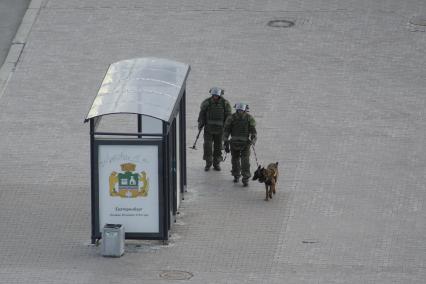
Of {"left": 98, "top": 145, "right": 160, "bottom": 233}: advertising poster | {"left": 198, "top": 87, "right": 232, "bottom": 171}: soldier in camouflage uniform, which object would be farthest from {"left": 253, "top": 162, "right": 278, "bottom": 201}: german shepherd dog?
{"left": 98, "top": 145, "right": 160, "bottom": 233}: advertising poster

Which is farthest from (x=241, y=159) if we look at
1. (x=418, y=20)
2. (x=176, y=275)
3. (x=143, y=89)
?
(x=418, y=20)

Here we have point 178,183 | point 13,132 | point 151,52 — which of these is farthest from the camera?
point 151,52

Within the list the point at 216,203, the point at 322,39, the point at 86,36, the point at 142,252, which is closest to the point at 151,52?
the point at 86,36

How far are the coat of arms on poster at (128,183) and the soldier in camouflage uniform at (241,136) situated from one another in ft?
9.13

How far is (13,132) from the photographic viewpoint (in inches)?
1024

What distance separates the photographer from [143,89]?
21547 millimetres

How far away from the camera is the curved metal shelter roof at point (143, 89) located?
20797mm

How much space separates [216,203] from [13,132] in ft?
16.2

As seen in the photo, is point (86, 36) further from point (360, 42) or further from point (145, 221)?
point (145, 221)

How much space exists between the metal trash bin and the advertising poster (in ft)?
1.10

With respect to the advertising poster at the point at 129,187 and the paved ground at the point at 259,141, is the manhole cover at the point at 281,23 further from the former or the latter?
the advertising poster at the point at 129,187

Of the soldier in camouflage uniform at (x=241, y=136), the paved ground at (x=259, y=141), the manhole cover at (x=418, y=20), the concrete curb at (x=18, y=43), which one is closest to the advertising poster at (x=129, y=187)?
the paved ground at (x=259, y=141)

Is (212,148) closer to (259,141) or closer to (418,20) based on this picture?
(259,141)

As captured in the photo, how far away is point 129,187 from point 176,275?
1.62 meters
